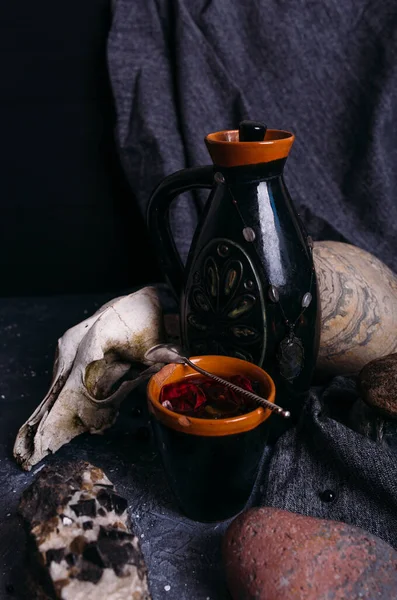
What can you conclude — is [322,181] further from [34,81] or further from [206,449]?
[206,449]

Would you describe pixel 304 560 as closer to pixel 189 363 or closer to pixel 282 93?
pixel 189 363

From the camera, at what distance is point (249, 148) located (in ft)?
2.86

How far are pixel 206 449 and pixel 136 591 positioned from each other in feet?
0.58

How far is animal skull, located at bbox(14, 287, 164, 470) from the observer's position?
0.99 meters

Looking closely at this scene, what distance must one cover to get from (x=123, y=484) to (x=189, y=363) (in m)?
0.20

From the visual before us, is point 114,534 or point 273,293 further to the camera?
point 273,293

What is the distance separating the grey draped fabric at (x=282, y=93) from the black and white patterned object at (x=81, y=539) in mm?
779

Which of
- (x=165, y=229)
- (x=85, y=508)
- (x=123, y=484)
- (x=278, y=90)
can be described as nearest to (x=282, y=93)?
(x=278, y=90)

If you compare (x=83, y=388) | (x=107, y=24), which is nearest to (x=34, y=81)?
(x=107, y=24)

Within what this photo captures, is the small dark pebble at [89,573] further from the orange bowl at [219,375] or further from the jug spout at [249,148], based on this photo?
the jug spout at [249,148]

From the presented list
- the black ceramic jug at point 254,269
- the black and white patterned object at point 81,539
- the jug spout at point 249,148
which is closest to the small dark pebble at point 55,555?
the black and white patterned object at point 81,539

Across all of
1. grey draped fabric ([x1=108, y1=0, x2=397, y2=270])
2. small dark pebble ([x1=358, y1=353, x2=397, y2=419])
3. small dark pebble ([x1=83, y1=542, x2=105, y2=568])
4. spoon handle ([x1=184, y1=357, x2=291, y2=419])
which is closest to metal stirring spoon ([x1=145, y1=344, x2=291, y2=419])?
spoon handle ([x1=184, y1=357, x2=291, y2=419])

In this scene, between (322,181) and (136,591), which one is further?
(322,181)

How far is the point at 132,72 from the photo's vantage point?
136 centimetres
